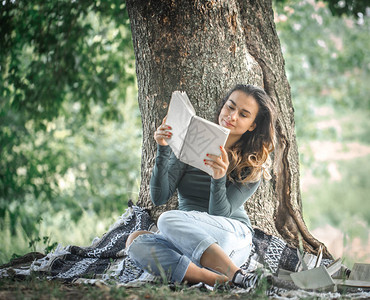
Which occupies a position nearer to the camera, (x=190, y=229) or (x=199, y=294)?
(x=199, y=294)

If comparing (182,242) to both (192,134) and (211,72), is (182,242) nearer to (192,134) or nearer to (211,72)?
(192,134)

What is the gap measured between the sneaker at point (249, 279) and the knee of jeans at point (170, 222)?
17.2 inches

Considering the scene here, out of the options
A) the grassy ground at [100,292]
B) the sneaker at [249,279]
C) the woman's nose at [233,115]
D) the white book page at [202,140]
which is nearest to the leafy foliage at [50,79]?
the grassy ground at [100,292]

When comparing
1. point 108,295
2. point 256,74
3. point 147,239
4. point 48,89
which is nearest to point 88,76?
point 48,89

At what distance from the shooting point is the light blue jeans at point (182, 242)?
2391 millimetres

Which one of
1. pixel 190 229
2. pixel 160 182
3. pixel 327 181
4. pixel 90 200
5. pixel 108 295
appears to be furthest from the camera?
pixel 327 181

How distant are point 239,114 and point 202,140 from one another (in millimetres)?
521

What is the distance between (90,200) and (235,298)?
5.35m

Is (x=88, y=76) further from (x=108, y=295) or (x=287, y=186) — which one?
(x=108, y=295)

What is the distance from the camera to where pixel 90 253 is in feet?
10.1

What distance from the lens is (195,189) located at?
2.96 metres

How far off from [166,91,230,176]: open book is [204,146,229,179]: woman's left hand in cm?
3

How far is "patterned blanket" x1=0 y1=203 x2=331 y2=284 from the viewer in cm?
263

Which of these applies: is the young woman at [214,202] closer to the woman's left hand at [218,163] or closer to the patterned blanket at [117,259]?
the woman's left hand at [218,163]
